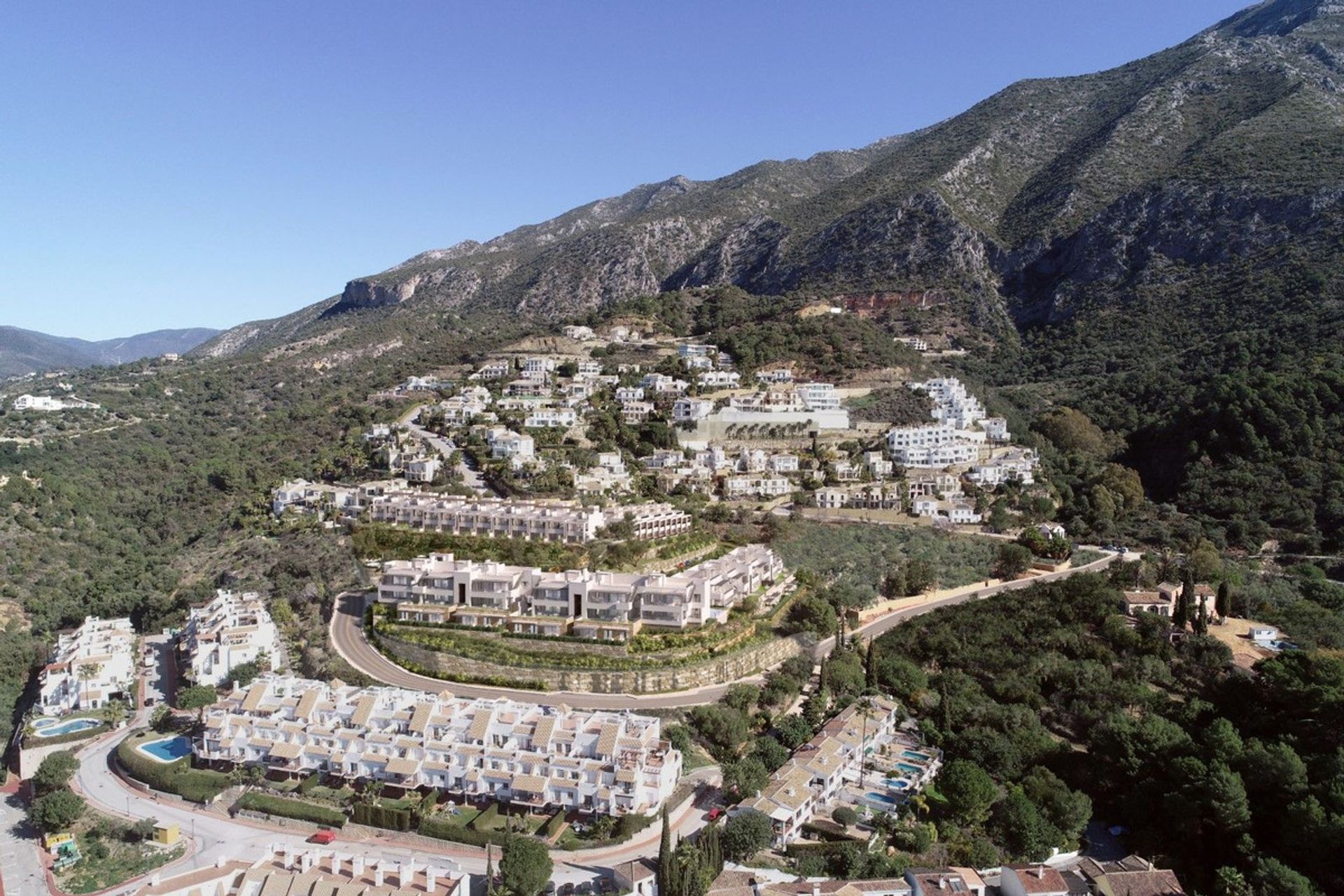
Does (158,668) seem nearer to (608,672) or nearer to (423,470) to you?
(423,470)

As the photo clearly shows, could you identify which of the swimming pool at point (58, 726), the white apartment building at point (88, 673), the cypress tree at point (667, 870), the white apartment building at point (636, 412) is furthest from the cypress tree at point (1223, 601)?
the white apartment building at point (88, 673)

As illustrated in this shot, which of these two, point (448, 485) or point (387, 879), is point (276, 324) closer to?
point (448, 485)

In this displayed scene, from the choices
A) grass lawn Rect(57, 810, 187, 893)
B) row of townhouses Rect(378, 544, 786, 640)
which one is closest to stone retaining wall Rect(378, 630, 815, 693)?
row of townhouses Rect(378, 544, 786, 640)

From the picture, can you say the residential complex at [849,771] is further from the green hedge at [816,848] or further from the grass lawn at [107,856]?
the grass lawn at [107,856]

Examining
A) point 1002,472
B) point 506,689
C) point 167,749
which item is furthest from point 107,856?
point 1002,472

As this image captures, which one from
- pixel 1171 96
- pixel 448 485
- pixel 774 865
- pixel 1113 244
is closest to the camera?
pixel 774 865

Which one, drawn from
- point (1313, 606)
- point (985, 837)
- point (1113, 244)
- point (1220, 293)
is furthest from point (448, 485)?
point (1113, 244)

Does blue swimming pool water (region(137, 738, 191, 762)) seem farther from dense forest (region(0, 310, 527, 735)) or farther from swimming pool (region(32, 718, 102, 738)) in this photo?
dense forest (region(0, 310, 527, 735))
